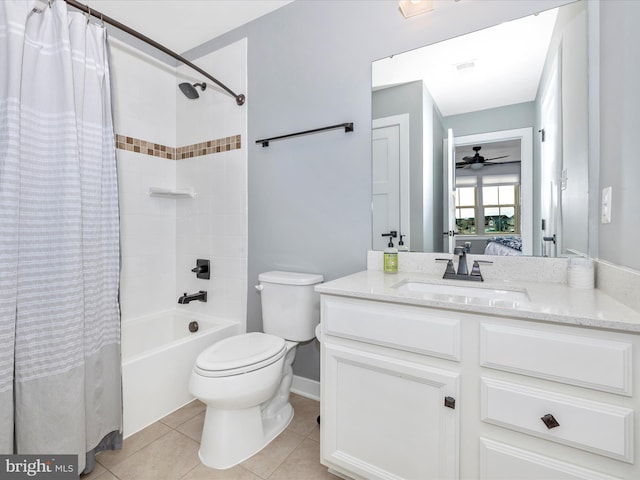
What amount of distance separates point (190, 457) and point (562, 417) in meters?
1.49

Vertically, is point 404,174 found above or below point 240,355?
above

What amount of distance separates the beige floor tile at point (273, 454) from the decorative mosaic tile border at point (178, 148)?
70.5 inches

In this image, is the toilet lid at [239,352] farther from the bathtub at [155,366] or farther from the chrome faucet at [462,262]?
the chrome faucet at [462,262]

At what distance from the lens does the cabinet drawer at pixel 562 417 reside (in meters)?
0.79

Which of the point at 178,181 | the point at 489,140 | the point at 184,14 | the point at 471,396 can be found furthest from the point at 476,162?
the point at 178,181

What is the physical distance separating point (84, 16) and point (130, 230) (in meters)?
1.27

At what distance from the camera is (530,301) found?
1020 mm

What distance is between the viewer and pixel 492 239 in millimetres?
1473

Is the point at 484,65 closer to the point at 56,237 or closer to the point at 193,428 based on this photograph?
the point at 56,237

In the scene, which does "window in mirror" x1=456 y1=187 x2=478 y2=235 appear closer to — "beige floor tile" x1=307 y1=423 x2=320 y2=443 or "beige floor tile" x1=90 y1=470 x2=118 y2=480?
"beige floor tile" x1=307 y1=423 x2=320 y2=443

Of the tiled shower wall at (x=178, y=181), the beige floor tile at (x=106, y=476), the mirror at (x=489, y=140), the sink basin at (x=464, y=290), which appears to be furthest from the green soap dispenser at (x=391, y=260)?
the beige floor tile at (x=106, y=476)

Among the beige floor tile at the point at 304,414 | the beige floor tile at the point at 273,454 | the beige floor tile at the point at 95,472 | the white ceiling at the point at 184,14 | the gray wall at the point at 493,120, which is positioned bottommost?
the beige floor tile at the point at 95,472

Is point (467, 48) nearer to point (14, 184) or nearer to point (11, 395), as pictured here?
point (14, 184)

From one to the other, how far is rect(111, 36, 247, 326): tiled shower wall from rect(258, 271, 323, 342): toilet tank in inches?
17.1
